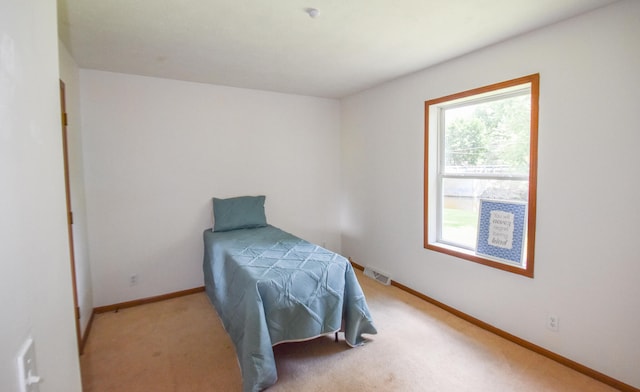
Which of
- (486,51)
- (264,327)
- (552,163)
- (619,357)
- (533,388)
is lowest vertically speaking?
(533,388)

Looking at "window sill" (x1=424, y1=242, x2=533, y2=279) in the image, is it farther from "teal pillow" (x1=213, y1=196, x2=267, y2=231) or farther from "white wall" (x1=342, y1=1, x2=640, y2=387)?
"teal pillow" (x1=213, y1=196, x2=267, y2=231)

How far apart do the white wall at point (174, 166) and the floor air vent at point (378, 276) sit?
1.01 meters

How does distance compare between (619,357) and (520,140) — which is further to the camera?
(520,140)

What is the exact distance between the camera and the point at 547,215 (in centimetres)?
228

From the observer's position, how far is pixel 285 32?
2.27 m

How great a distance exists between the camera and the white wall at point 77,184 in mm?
2500

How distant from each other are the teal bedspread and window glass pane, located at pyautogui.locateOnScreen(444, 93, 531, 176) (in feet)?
5.30

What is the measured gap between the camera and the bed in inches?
78.0

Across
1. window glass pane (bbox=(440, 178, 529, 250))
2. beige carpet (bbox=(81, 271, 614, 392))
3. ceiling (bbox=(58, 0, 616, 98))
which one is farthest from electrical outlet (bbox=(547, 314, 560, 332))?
ceiling (bbox=(58, 0, 616, 98))

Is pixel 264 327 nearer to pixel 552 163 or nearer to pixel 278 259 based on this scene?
pixel 278 259

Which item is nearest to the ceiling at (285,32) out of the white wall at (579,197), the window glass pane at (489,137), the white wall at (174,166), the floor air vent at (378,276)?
the white wall at (579,197)

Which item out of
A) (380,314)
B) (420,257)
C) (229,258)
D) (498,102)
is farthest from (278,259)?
(498,102)

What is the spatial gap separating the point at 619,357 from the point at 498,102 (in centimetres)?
206

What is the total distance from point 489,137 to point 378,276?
2.10 meters
